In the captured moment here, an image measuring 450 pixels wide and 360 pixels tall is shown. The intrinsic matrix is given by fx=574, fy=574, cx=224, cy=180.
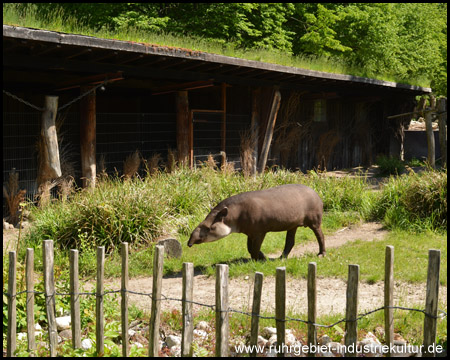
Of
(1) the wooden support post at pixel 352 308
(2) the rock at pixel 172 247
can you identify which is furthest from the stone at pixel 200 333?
(2) the rock at pixel 172 247

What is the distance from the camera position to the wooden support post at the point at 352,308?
11.6 ft

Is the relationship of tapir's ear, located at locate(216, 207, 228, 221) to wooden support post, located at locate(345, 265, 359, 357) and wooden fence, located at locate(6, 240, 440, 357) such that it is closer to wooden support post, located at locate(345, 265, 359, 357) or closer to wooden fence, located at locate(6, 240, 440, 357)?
wooden fence, located at locate(6, 240, 440, 357)

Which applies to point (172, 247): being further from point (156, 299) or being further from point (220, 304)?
point (220, 304)

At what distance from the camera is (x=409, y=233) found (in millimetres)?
8297

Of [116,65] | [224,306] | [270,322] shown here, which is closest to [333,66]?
[116,65]

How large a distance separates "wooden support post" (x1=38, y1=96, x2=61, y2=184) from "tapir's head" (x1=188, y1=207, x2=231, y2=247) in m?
3.98

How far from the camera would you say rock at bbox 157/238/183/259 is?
7.02 m

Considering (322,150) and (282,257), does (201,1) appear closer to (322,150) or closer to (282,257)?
(322,150)

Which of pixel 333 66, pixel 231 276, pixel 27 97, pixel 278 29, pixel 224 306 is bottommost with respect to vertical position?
pixel 231 276

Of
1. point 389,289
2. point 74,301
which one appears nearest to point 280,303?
point 389,289

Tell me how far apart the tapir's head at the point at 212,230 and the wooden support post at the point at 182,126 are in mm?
5887

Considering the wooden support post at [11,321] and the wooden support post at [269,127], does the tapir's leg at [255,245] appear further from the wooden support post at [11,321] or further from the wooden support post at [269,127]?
the wooden support post at [269,127]

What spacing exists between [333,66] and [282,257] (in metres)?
9.07

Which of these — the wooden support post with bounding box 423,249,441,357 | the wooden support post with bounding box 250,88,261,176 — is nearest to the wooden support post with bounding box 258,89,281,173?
the wooden support post with bounding box 250,88,261,176
